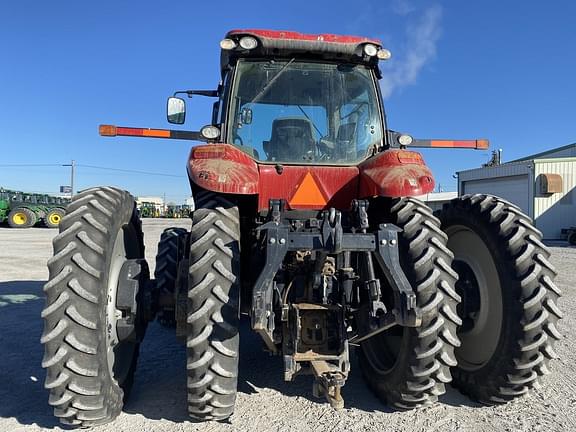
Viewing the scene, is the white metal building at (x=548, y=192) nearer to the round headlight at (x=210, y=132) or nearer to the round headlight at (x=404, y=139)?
the round headlight at (x=404, y=139)

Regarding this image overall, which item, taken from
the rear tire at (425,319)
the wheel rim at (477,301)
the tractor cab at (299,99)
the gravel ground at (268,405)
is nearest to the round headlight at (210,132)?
the tractor cab at (299,99)

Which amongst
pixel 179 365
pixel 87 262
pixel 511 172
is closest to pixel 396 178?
pixel 87 262

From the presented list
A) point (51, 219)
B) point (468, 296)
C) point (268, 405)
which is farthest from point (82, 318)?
point (51, 219)

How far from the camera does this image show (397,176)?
292 cm

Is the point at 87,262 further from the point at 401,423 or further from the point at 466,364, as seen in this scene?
the point at 466,364

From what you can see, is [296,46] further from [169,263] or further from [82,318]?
[82,318]

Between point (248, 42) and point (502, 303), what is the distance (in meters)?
2.73

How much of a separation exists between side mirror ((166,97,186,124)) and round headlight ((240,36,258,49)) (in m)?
1.18

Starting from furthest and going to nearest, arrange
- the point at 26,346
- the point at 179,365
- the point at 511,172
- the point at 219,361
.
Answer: the point at 511,172, the point at 26,346, the point at 179,365, the point at 219,361

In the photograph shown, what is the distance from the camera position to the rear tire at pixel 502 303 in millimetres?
2943

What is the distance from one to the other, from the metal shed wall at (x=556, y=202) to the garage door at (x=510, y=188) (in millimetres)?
636

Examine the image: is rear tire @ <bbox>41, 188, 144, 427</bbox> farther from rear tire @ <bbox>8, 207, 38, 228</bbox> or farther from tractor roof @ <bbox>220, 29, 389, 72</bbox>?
rear tire @ <bbox>8, 207, 38, 228</bbox>

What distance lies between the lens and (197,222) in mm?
2871

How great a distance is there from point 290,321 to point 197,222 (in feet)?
2.93
